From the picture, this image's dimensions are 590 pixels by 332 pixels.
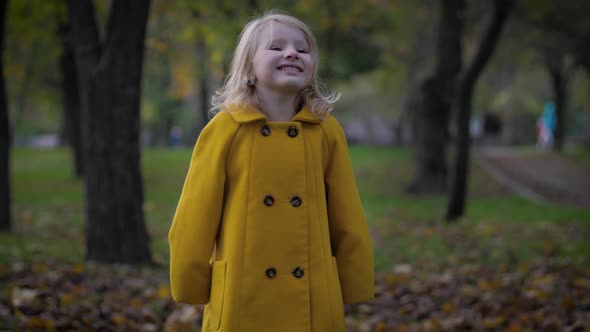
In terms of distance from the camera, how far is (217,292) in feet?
8.60

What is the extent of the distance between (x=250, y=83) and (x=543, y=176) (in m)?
20.5

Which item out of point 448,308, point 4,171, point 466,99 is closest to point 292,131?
point 448,308

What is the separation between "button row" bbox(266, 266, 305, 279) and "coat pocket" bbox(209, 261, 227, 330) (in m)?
0.19

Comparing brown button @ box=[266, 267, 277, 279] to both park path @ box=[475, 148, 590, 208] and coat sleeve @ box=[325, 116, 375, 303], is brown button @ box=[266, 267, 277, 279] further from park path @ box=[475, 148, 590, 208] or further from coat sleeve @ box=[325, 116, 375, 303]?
park path @ box=[475, 148, 590, 208]

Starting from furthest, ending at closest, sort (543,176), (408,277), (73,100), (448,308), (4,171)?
(543,176), (73,100), (4,171), (408,277), (448,308)

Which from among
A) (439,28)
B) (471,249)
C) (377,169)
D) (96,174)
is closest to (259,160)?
(96,174)

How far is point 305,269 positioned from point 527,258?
18.9 ft

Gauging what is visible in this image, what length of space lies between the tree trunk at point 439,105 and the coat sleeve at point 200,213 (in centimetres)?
1173

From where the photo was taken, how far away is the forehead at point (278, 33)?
265 cm

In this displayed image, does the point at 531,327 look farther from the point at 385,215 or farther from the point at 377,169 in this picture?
the point at 377,169

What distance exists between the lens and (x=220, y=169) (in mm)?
2604

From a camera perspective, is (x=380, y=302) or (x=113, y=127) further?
(x=113, y=127)

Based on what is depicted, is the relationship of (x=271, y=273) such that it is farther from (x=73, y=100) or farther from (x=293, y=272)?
(x=73, y=100)

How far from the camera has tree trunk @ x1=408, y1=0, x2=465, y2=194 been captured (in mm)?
13962
